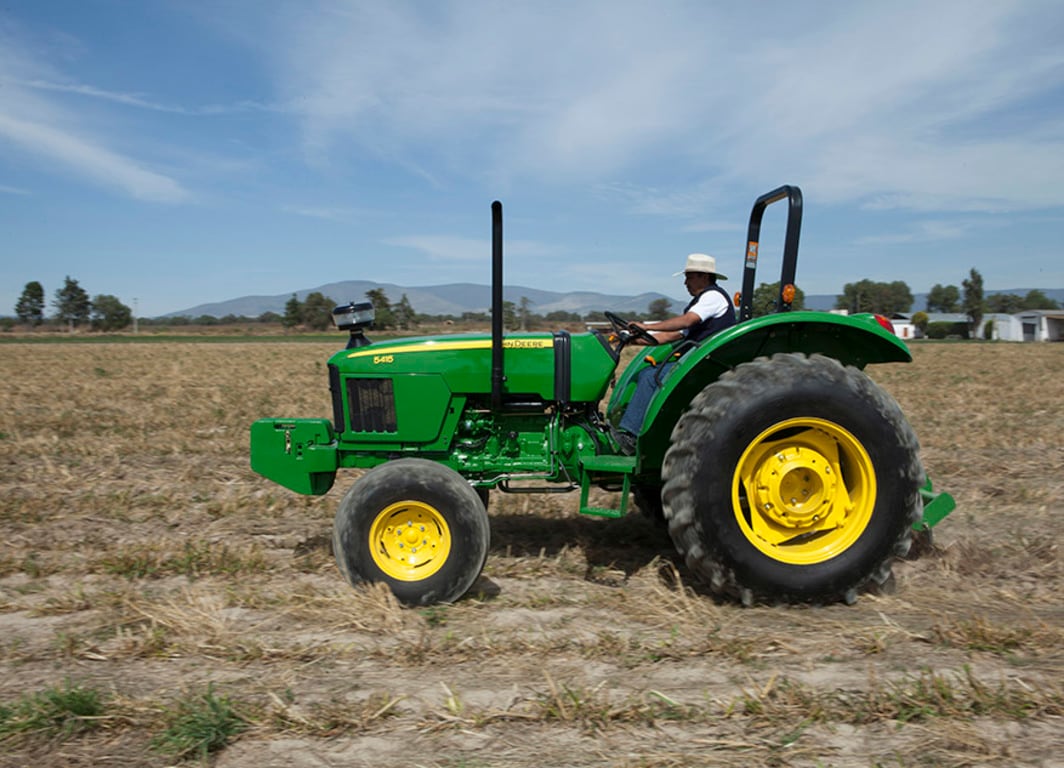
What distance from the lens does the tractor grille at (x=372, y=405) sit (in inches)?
179

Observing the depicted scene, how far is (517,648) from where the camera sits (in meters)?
3.45

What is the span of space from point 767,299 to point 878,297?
332 feet

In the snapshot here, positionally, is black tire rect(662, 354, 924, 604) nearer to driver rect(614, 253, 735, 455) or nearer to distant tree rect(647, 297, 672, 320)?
driver rect(614, 253, 735, 455)

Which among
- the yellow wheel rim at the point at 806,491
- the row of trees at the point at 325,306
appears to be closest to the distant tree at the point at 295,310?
the row of trees at the point at 325,306

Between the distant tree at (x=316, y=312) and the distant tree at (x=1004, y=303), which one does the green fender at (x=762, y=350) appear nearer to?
the distant tree at (x=316, y=312)

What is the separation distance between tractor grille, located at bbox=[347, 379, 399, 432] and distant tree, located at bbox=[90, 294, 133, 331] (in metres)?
71.8

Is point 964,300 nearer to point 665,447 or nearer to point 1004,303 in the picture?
point 1004,303

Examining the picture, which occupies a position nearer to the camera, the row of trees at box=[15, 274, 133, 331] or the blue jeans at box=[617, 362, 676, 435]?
the blue jeans at box=[617, 362, 676, 435]

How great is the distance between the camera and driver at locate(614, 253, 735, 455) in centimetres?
445

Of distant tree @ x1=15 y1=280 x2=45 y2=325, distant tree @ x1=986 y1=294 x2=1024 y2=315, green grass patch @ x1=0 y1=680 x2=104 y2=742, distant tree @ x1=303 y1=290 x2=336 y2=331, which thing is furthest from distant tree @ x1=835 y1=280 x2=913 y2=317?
green grass patch @ x1=0 y1=680 x2=104 y2=742

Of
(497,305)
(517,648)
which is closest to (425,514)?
(517,648)

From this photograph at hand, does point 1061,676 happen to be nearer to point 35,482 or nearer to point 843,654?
point 843,654

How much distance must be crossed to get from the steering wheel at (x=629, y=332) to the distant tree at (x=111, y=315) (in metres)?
72.5

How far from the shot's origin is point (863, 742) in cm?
266
